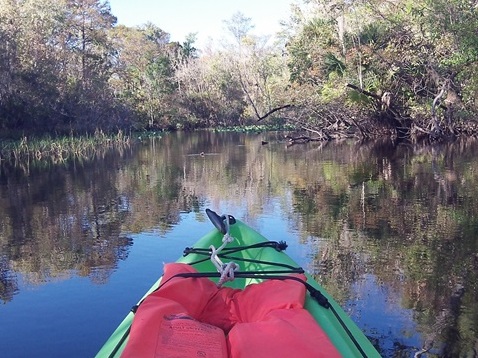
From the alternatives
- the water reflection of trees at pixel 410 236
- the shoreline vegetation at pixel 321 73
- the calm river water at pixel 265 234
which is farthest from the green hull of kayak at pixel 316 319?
the shoreline vegetation at pixel 321 73

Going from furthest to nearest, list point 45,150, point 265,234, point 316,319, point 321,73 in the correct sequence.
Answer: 1. point 321,73
2. point 45,150
3. point 265,234
4. point 316,319

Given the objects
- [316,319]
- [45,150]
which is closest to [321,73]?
[45,150]

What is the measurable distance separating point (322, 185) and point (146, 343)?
873 centimetres

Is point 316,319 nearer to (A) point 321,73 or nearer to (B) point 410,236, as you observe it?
(B) point 410,236

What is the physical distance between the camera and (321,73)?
22469 mm

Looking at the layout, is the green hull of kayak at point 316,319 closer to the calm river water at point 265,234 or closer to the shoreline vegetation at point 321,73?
the calm river water at point 265,234

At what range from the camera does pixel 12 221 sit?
26.8 ft

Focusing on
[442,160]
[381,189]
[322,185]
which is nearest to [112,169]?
[322,185]

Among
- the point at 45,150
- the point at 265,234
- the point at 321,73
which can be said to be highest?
the point at 321,73

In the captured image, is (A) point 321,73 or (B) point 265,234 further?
(A) point 321,73

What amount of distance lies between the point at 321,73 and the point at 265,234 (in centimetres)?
1665

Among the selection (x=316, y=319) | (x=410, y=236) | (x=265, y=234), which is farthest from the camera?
(x=265, y=234)

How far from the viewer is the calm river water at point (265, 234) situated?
4199 millimetres

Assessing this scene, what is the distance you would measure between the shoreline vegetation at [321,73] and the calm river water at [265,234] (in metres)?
5.05
